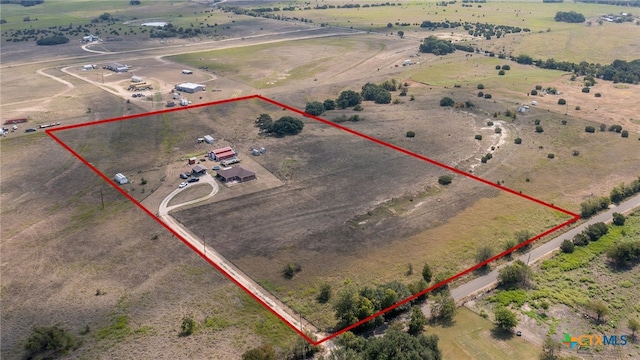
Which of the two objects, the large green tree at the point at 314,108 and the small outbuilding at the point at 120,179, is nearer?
the small outbuilding at the point at 120,179

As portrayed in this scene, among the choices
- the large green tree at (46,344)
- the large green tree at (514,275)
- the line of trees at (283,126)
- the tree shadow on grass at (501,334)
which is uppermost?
the line of trees at (283,126)

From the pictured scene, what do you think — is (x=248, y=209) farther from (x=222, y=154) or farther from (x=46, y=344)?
(x=46, y=344)

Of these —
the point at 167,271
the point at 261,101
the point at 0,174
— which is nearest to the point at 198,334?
the point at 167,271

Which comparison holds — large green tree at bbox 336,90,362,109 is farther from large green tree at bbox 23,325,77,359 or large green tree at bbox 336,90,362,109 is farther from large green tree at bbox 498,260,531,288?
large green tree at bbox 23,325,77,359

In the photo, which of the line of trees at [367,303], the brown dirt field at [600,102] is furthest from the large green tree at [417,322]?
the brown dirt field at [600,102]

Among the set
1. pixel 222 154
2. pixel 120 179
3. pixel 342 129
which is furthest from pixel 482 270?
pixel 120 179

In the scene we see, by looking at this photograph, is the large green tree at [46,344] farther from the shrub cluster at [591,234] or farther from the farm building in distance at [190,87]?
the farm building in distance at [190,87]

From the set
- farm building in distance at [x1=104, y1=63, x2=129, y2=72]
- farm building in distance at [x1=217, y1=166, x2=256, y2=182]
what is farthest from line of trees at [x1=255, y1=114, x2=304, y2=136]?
farm building in distance at [x1=104, y1=63, x2=129, y2=72]

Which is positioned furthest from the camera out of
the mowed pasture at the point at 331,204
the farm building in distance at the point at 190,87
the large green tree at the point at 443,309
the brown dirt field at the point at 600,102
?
the farm building in distance at the point at 190,87
